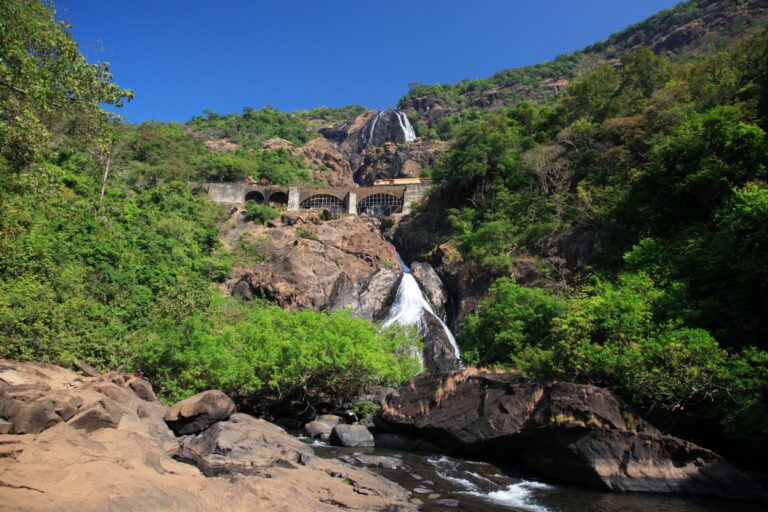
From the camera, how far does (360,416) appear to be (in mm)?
21766

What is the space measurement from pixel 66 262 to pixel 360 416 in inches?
723

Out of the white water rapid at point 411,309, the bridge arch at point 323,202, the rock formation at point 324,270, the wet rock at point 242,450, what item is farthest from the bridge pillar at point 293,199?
the wet rock at point 242,450

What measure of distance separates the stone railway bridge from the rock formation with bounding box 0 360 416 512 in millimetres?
39635

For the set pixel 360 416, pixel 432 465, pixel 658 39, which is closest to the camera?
pixel 432 465

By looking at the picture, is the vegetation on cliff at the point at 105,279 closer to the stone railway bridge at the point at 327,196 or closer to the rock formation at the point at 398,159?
the stone railway bridge at the point at 327,196

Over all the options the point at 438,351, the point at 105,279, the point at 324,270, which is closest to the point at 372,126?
the point at 324,270

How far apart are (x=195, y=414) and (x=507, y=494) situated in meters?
9.39

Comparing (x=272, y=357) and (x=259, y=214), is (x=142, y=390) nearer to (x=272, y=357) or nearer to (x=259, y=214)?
(x=272, y=357)

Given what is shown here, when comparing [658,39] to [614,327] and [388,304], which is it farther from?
[614,327]

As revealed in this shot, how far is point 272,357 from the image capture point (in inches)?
816

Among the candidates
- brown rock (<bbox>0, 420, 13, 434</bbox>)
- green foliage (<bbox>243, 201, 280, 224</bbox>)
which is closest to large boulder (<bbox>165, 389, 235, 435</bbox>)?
brown rock (<bbox>0, 420, 13, 434</bbox>)

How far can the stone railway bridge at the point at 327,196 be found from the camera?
52.9 m

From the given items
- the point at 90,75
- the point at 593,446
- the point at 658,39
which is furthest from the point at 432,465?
the point at 658,39

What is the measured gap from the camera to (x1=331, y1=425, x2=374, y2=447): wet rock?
57.1 feet
